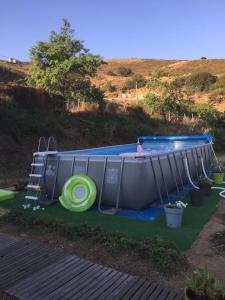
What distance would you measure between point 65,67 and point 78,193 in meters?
12.8

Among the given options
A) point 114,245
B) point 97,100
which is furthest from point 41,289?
point 97,100

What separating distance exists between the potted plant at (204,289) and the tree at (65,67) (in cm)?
1606

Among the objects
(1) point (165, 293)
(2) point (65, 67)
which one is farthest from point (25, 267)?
(2) point (65, 67)

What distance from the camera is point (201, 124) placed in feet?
72.5

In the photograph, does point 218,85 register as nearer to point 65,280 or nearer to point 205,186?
point 205,186

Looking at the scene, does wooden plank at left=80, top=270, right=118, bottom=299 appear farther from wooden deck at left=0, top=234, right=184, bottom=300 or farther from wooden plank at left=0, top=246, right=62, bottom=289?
wooden plank at left=0, top=246, right=62, bottom=289

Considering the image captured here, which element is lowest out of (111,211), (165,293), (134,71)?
(111,211)

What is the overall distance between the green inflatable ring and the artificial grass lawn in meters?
0.17

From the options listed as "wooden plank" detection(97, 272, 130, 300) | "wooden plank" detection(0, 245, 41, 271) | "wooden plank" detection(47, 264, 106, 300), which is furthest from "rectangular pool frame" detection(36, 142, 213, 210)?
"wooden plank" detection(97, 272, 130, 300)

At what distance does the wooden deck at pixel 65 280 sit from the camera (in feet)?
11.0

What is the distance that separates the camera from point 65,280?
3650mm

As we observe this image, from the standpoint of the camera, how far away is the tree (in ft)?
60.5

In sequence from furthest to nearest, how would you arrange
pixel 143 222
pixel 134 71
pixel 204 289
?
pixel 134 71, pixel 143 222, pixel 204 289

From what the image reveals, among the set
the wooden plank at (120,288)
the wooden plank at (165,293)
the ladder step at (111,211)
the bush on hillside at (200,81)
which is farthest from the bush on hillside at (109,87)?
the wooden plank at (165,293)
